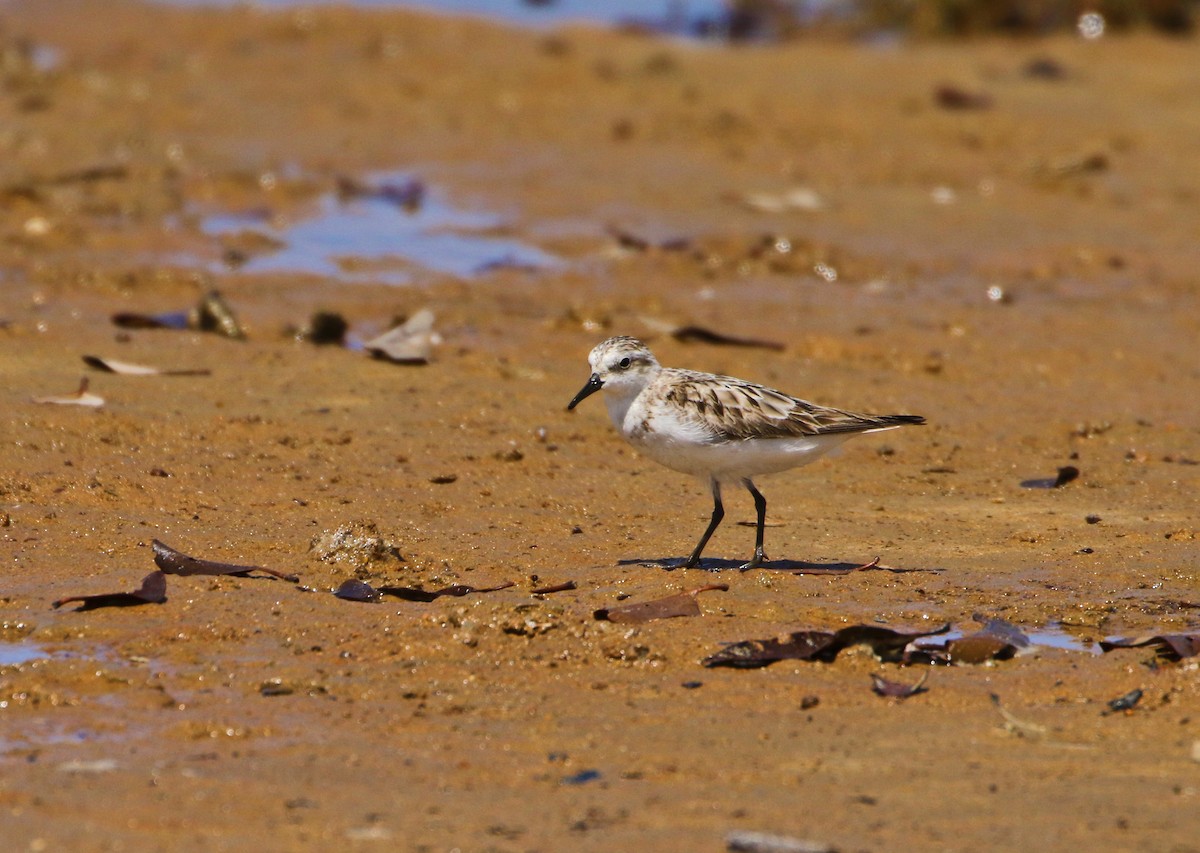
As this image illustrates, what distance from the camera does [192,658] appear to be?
6.24 meters

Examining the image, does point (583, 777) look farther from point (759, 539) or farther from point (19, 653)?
point (759, 539)

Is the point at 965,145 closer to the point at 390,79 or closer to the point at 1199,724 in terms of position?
the point at 390,79

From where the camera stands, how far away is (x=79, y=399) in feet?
30.4

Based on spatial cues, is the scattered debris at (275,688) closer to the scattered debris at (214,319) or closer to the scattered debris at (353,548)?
the scattered debris at (353,548)

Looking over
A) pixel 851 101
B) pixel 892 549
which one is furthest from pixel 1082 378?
pixel 851 101

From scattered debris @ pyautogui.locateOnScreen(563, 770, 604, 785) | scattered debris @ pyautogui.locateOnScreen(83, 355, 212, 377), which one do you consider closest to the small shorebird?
scattered debris @ pyautogui.locateOnScreen(563, 770, 604, 785)

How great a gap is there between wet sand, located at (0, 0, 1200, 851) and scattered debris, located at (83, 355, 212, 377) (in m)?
0.12

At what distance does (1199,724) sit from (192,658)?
338 cm

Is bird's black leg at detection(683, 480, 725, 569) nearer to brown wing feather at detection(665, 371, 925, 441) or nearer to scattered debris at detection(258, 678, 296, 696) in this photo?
brown wing feather at detection(665, 371, 925, 441)

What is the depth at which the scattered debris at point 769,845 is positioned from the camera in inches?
186

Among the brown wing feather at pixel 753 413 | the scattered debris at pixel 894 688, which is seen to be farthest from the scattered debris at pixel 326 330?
the scattered debris at pixel 894 688

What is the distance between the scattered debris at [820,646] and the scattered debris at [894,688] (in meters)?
0.20

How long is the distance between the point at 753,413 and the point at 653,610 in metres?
1.21

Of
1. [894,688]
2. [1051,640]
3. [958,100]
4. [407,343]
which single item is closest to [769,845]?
[894,688]
